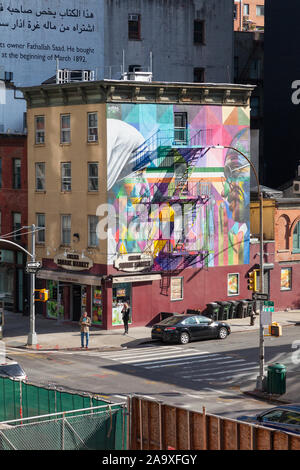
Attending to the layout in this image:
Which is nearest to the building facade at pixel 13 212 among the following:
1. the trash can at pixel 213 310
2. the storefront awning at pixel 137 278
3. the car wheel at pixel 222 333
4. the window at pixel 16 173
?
the window at pixel 16 173

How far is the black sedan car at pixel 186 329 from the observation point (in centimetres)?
4484

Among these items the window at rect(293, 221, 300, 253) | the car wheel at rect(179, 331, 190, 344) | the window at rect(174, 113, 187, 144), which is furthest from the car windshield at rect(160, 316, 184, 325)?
the window at rect(293, 221, 300, 253)

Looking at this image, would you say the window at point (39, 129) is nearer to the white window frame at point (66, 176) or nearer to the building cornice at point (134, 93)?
the building cornice at point (134, 93)

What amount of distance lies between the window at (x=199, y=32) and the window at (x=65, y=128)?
23.7 metres

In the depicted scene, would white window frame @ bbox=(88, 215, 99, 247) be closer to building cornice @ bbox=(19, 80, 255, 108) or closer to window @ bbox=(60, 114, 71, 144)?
window @ bbox=(60, 114, 71, 144)

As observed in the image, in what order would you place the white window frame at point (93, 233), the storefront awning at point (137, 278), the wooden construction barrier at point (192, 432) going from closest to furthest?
the wooden construction barrier at point (192, 432)
the storefront awning at point (137, 278)
the white window frame at point (93, 233)

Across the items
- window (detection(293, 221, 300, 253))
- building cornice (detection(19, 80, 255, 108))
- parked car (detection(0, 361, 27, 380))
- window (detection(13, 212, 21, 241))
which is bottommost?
parked car (detection(0, 361, 27, 380))

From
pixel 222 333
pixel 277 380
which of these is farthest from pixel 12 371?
pixel 222 333

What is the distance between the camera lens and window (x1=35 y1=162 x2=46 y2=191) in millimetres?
53709

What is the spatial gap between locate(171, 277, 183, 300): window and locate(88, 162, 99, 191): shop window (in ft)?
23.2

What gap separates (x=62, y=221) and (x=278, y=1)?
34.3 meters

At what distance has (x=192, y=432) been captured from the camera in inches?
810

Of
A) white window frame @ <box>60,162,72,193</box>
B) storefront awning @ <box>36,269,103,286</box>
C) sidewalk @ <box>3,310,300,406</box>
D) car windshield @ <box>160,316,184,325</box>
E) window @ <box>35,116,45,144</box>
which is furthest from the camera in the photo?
window @ <box>35,116,45,144</box>
